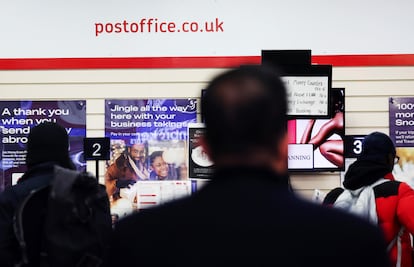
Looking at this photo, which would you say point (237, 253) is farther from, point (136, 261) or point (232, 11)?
point (232, 11)

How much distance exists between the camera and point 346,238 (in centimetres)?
137

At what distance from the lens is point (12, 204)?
112 inches

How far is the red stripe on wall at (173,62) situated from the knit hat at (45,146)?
233cm

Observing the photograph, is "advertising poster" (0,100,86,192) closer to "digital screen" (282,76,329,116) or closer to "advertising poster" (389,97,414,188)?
"digital screen" (282,76,329,116)

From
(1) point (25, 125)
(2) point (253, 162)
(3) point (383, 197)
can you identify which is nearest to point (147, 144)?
(1) point (25, 125)

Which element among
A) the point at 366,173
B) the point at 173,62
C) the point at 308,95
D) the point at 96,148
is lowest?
the point at 366,173

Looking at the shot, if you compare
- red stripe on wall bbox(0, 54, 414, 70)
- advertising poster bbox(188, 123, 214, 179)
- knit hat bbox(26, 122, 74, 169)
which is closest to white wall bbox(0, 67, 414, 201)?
red stripe on wall bbox(0, 54, 414, 70)

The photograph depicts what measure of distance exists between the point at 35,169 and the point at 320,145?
9.40 ft

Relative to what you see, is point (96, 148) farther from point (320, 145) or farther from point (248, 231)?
point (248, 231)

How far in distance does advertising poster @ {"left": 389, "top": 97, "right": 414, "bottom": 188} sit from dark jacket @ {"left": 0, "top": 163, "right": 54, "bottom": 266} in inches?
128

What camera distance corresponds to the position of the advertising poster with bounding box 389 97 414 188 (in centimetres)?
524

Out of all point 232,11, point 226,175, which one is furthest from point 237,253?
point 232,11

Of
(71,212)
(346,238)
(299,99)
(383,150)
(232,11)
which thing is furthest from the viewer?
(232,11)

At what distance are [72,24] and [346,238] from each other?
14.4 ft
